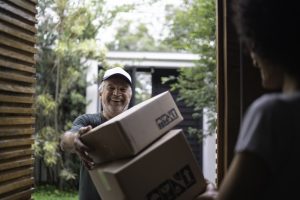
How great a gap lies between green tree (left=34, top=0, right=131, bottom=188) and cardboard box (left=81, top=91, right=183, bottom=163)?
485 centimetres

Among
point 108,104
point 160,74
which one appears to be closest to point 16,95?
point 108,104

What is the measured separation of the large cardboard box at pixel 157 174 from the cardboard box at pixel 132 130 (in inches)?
1.2

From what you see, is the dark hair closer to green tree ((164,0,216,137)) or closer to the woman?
the woman

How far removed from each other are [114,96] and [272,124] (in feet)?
5.21

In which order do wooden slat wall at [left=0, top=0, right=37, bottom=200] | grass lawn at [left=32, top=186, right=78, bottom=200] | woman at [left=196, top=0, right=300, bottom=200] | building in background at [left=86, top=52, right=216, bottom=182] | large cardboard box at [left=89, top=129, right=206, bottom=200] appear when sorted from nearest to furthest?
woman at [left=196, top=0, right=300, bottom=200]
large cardboard box at [left=89, top=129, right=206, bottom=200]
wooden slat wall at [left=0, top=0, right=37, bottom=200]
grass lawn at [left=32, top=186, right=78, bottom=200]
building in background at [left=86, top=52, right=216, bottom=182]

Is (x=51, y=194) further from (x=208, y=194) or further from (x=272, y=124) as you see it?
(x=272, y=124)

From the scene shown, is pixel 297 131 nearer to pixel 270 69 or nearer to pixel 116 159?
pixel 270 69

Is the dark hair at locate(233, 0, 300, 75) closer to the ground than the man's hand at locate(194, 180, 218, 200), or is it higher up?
higher up

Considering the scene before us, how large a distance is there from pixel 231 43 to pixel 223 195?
3.09 feet

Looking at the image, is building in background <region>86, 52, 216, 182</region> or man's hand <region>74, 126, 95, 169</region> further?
building in background <region>86, 52, 216, 182</region>

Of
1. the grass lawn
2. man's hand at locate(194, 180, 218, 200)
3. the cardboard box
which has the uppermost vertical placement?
the cardboard box

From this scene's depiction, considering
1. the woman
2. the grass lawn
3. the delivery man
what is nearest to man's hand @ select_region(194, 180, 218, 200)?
the woman

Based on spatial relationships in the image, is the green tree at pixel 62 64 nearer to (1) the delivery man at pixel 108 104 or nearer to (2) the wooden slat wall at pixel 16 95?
(2) the wooden slat wall at pixel 16 95

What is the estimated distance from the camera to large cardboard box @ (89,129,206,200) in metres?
1.14
